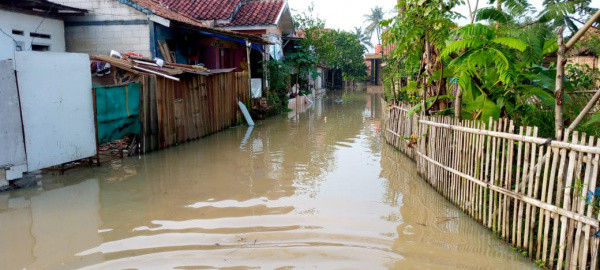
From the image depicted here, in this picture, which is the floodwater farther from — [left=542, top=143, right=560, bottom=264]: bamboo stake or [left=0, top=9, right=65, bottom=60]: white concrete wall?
[left=0, top=9, right=65, bottom=60]: white concrete wall

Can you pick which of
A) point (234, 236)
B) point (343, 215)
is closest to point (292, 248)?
point (234, 236)

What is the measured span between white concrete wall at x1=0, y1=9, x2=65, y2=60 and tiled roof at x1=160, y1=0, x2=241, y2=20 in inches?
293

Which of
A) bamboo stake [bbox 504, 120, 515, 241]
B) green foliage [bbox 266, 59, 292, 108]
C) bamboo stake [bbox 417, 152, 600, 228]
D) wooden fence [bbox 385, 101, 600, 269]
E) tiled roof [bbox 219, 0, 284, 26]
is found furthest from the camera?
tiled roof [bbox 219, 0, 284, 26]

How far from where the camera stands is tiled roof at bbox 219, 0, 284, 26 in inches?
807

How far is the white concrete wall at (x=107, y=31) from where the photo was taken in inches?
527

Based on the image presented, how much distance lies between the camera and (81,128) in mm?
8430

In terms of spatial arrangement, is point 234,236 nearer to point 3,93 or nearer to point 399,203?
point 399,203

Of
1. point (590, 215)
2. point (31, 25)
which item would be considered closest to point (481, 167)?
point (590, 215)

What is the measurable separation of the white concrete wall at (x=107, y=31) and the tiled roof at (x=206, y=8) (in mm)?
6703

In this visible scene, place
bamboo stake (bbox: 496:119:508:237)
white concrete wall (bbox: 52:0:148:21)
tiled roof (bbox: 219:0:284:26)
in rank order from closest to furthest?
bamboo stake (bbox: 496:119:508:237) → white concrete wall (bbox: 52:0:148:21) → tiled roof (bbox: 219:0:284:26)

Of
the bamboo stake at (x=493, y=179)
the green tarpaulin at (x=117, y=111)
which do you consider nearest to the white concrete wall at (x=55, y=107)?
the green tarpaulin at (x=117, y=111)

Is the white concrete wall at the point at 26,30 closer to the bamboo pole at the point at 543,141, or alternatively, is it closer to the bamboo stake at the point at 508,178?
the bamboo pole at the point at 543,141

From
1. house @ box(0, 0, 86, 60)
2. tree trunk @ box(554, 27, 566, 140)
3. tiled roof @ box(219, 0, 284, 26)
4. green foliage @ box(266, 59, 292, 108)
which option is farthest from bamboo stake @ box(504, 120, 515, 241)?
tiled roof @ box(219, 0, 284, 26)

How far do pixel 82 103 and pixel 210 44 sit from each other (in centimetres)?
832
